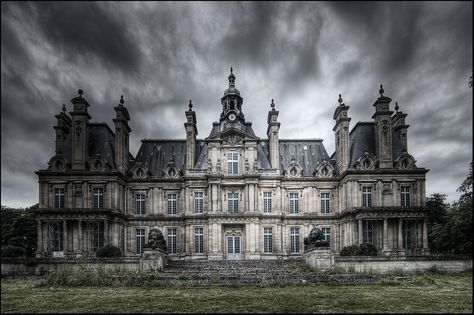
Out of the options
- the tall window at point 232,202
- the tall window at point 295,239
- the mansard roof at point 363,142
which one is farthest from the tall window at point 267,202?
the mansard roof at point 363,142

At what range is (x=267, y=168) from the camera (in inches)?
1769

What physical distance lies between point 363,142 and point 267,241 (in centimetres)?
1447

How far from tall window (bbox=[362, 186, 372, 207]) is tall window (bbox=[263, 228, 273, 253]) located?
32.4ft

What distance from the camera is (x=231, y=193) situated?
4372cm

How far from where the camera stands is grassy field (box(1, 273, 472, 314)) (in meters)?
12.7

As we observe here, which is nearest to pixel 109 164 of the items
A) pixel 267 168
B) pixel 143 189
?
pixel 143 189

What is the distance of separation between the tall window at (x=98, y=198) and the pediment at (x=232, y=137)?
12.0 metres

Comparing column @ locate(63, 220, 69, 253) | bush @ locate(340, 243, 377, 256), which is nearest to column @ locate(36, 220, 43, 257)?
column @ locate(63, 220, 69, 253)

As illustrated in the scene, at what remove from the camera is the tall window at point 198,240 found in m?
43.0

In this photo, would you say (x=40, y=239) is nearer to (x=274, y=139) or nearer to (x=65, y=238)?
(x=65, y=238)

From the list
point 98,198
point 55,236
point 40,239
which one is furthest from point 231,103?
point 40,239

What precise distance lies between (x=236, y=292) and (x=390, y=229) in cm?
2754

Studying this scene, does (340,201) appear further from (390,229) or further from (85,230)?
(85,230)

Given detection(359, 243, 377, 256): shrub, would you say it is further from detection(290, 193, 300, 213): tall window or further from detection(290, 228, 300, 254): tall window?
detection(290, 193, 300, 213): tall window
